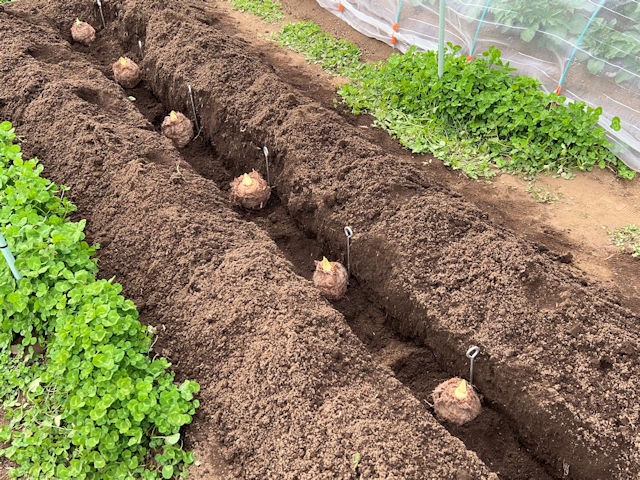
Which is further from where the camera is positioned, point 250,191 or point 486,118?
point 486,118

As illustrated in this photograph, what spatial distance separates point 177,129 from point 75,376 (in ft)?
9.76

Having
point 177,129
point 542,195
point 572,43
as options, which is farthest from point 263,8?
point 542,195

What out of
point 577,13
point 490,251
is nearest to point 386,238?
point 490,251

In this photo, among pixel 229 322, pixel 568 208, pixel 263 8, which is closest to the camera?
pixel 229 322

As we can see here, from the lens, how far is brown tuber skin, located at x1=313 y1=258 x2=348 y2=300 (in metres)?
3.72

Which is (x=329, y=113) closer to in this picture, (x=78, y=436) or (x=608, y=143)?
(x=608, y=143)

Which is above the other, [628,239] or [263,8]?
[628,239]

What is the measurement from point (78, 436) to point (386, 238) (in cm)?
236

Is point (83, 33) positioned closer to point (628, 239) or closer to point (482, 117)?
point (482, 117)

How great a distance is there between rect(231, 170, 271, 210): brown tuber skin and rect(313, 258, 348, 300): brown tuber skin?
106cm

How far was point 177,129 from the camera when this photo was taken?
5215 millimetres

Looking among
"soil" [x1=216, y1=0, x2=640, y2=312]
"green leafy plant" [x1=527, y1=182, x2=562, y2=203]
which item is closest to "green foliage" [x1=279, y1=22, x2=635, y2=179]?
"soil" [x1=216, y1=0, x2=640, y2=312]

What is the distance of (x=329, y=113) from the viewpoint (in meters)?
4.91

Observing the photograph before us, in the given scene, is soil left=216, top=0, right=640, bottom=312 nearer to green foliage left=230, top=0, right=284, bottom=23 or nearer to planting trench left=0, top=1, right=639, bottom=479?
planting trench left=0, top=1, right=639, bottom=479
